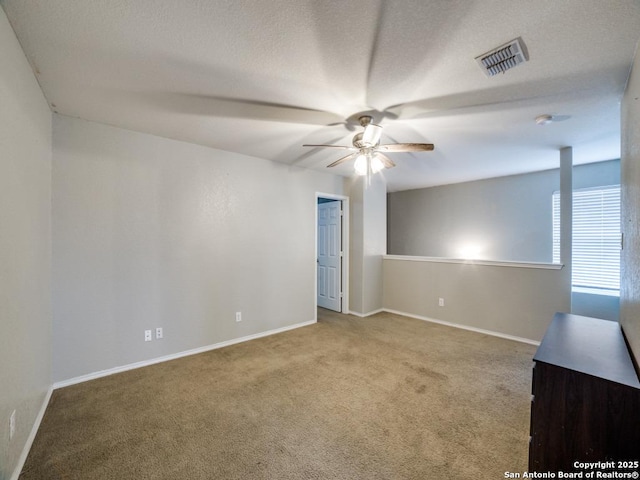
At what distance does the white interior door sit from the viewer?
16.1ft

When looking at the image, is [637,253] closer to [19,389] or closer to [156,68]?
[156,68]

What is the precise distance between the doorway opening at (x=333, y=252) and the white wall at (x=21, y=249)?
3.44 metres

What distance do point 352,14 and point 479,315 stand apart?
4.05m

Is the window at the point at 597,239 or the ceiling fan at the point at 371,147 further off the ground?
the ceiling fan at the point at 371,147

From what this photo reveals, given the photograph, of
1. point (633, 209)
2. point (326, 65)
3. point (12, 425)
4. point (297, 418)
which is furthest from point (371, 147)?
point (12, 425)

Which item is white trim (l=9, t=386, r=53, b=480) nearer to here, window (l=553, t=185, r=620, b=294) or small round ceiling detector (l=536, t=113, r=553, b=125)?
small round ceiling detector (l=536, t=113, r=553, b=125)

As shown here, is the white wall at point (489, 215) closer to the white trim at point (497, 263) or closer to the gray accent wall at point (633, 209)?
the white trim at point (497, 263)

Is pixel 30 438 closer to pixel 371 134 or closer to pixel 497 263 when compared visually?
pixel 371 134

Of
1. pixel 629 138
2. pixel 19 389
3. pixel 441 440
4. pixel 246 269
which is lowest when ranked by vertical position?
pixel 441 440

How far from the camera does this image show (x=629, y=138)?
1.77 metres

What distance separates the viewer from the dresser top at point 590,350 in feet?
4.03

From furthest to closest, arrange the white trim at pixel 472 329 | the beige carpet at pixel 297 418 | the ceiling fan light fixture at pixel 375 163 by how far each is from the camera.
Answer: the white trim at pixel 472 329
the ceiling fan light fixture at pixel 375 163
the beige carpet at pixel 297 418

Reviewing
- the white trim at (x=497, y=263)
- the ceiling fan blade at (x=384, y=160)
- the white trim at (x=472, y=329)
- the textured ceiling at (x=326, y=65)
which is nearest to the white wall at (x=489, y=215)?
the white trim at (x=497, y=263)

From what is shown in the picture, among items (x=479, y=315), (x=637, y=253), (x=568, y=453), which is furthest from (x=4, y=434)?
(x=479, y=315)
